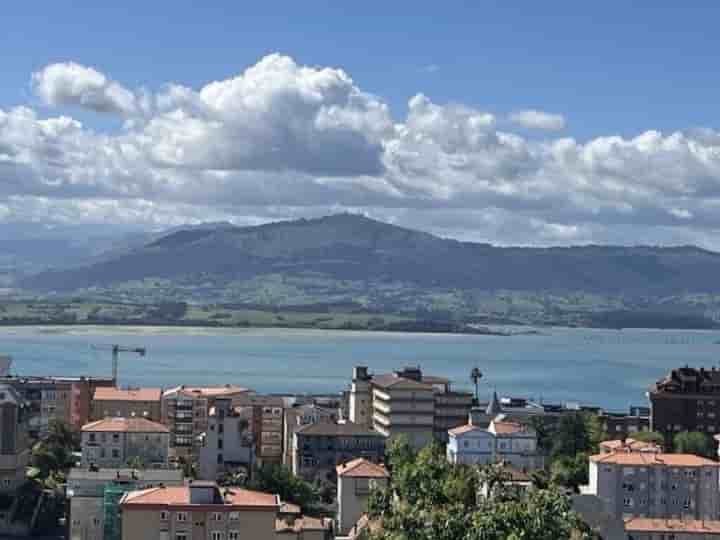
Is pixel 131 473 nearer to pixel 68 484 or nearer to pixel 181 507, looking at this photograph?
pixel 68 484

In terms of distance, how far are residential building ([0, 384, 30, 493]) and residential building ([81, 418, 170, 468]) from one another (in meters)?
2.04

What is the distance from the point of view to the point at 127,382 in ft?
378

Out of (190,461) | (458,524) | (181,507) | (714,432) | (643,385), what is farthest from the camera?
(643,385)

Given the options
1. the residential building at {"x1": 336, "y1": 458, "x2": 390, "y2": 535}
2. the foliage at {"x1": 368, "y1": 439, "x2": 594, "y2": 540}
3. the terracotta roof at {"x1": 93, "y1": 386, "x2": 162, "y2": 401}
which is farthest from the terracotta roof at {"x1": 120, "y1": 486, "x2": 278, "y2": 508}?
the terracotta roof at {"x1": 93, "y1": 386, "x2": 162, "y2": 401}

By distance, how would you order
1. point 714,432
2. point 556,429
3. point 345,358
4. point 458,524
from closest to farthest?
1. point 458,524
2. point 556,429
3. point 714,432
4. point 345,358

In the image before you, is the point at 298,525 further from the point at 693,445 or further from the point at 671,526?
the point at 693,445

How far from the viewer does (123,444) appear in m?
52.7

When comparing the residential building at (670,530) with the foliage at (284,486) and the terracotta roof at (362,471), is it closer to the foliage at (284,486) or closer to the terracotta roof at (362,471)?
the terracotta roof at (362,471)

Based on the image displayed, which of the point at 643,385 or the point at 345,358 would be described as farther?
the point at 345,358

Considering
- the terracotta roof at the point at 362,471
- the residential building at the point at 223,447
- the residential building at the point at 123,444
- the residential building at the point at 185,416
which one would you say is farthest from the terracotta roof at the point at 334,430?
the terracotta roof at the point at 362,471

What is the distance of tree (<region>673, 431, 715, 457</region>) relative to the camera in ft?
197

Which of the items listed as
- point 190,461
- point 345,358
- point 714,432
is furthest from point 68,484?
point 345,358

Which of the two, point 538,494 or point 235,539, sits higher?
point 538,494

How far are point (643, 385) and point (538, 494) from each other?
105490 mm
